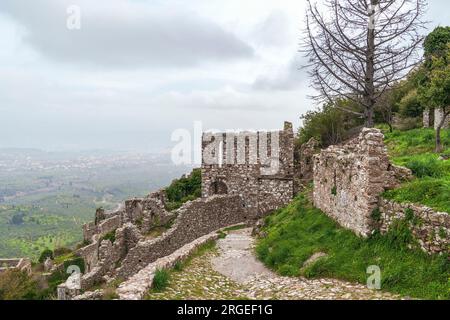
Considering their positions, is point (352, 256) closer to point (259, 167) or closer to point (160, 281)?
point (160, 281)

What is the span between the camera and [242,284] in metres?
14.6

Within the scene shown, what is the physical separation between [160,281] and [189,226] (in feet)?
32.1

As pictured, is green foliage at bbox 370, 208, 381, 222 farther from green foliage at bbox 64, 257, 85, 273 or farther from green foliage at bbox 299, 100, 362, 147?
green foliage at bbox 64, 257, 85, 273

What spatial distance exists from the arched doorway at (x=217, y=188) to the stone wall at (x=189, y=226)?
149 cm

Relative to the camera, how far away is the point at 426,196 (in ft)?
39.9

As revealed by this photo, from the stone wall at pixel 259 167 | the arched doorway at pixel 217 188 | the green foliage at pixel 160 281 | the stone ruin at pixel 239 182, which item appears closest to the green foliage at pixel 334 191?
the green foliage at pixel 160 281

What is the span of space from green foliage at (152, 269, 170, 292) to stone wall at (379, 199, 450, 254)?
6.22 meters

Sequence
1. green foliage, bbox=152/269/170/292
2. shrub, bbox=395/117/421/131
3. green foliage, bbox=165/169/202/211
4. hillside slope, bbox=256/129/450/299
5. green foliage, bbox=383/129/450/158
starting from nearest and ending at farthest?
hillside slope, bbox=256/129/450/299 → green foliage, bbox=152/269/170/292 → green foliage, bbox=383/129/450/158 → green foliage, bbox=165/169/202/211 → shrub, bbox=395/117/421/131

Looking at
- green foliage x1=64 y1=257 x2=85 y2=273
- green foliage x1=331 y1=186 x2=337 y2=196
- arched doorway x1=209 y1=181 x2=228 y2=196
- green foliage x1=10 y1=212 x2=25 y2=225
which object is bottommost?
green foliage x1=10 y1=212 x2=25 y2=225

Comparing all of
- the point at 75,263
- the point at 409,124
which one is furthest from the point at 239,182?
the point at 75,263

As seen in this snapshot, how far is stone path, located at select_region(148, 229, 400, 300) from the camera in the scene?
11.7m

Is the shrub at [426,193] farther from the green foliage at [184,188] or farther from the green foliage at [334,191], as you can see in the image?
the green foliage at [184,188]

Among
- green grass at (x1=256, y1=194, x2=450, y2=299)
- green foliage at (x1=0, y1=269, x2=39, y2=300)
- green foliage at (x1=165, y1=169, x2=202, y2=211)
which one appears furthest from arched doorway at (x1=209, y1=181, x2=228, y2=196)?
green foliage at (x1=0, y1=269, x2=39, y2=300)
